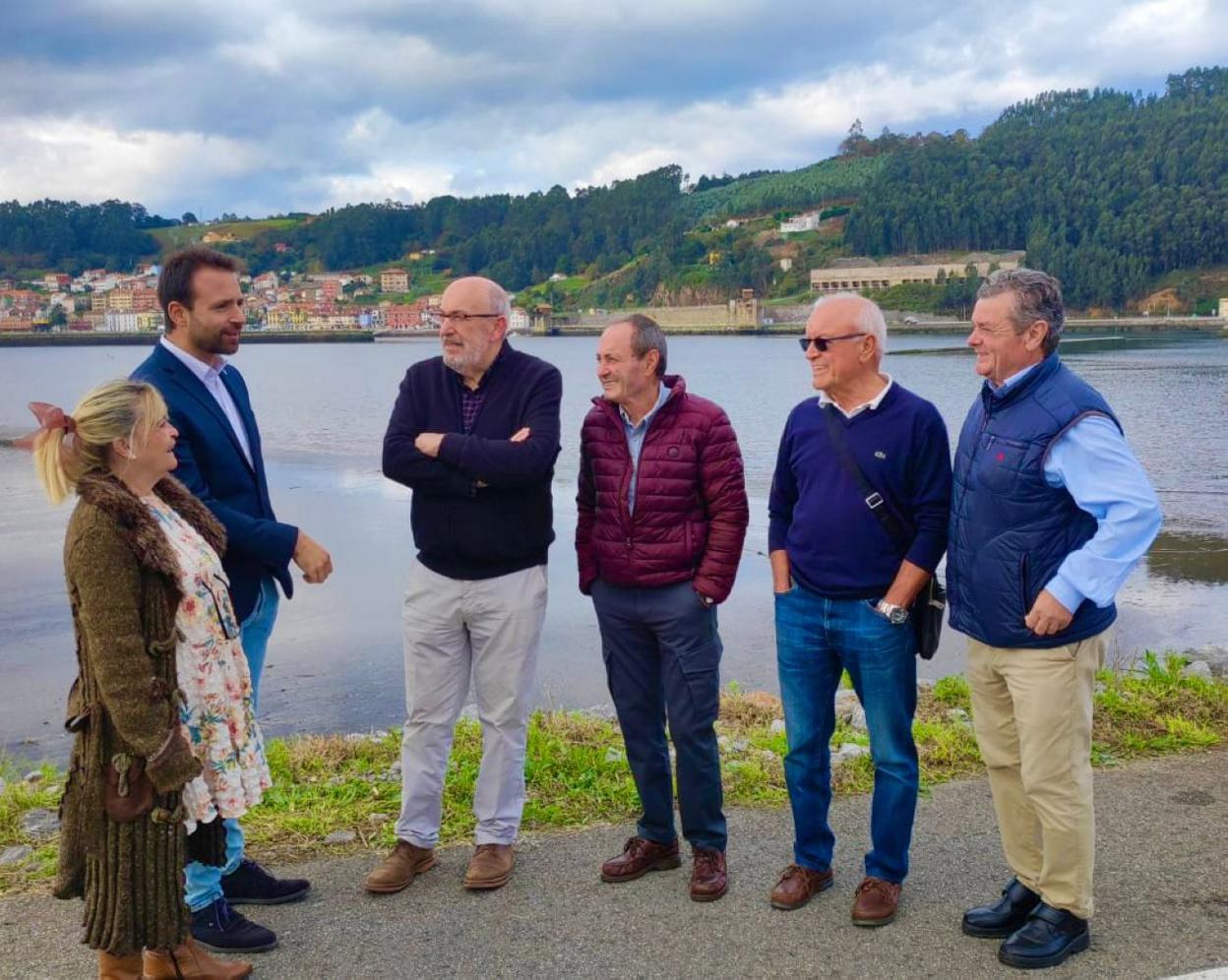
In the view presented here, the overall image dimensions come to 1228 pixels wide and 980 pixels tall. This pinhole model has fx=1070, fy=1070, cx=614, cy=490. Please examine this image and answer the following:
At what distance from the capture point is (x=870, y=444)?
375cm

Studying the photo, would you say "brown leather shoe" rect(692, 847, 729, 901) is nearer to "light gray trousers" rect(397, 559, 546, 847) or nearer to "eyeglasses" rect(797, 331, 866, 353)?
"light gray trousers" rect(397, 559, 546, 847)

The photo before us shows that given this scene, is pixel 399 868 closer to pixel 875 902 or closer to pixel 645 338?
pixel 875 902

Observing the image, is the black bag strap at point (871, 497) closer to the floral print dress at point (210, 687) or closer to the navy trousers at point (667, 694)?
the navy trousers at point (667, 694)

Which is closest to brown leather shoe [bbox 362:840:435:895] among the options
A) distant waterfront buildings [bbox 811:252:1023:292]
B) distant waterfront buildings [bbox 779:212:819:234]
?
distant waterfront buildings [bbox 811:252:1023:292]

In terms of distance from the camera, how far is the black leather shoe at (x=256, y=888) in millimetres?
3750

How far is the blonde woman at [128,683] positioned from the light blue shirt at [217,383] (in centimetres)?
79

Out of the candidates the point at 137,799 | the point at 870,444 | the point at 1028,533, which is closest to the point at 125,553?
the point at 137,799

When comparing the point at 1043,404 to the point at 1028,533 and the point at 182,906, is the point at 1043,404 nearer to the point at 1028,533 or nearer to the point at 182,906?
the point at 1028,533

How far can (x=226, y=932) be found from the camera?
11.4 feet

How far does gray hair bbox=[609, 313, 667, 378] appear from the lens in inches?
157

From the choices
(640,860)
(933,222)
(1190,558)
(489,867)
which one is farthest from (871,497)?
(933,222)

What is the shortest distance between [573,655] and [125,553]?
6443mm

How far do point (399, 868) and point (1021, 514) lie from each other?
2.51 m

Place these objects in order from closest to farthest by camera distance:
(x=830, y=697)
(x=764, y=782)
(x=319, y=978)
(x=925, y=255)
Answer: (x=319, y=978), (x=830, y=697), (x=764, y=782), (x=925, y=255)
